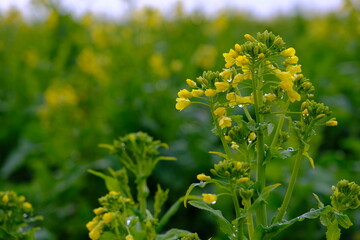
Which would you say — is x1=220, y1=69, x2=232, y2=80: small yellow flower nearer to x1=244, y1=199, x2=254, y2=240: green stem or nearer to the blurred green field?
x1=244, y1=199, x2=254, y2=240: green stem

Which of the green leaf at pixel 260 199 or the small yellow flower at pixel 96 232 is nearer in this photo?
the green leaf at pixel 260 199

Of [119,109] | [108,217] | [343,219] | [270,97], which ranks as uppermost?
[119,109]

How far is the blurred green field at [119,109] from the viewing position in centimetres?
356

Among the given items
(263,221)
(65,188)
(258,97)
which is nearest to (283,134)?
(258,97)

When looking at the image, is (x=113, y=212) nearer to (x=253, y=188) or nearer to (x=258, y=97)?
(x=253, y=188)

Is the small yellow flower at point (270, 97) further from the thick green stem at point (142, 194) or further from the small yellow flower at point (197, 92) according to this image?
the thick green stem at point (142, 194)

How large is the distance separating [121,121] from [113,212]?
2778 millimetres

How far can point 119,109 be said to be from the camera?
4.23 m

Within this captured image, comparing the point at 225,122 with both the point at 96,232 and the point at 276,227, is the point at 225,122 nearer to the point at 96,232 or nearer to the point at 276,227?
the point at 276,227

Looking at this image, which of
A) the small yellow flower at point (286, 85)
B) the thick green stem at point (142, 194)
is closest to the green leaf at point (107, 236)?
the thick green stem at point (142, 194)

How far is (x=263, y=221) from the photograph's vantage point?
4.62 feet

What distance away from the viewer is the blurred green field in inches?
140

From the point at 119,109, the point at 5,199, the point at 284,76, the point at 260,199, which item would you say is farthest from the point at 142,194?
the point at 119,109

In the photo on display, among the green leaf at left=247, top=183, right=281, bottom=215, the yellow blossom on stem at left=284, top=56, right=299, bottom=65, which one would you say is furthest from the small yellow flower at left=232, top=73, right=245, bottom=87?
the green leaf at left=247, top=183, right=281, bottom=215
